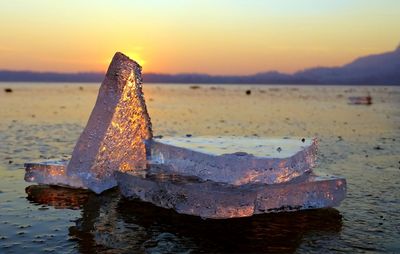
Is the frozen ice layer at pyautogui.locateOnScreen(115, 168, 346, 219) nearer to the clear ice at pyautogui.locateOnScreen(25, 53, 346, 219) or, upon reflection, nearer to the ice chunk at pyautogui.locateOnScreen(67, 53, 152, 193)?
the clear ice at pyautogui.locateOnScreen(25, 53, 346, 219)

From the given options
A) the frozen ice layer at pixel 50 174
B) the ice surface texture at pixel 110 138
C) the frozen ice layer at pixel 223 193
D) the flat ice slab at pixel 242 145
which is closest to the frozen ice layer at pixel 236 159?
the flat ice slab at pixel 242 145

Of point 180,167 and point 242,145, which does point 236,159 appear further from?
point 242,145

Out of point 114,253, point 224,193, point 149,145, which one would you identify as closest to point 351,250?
point 224,193

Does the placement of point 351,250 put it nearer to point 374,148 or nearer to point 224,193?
point 224,193

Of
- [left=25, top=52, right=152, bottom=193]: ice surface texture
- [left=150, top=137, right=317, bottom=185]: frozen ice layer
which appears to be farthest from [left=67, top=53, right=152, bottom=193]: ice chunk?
[left=150, top=137, right=317, bottom=185]: frozen ice layer

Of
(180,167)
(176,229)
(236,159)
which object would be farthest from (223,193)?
(180,167)

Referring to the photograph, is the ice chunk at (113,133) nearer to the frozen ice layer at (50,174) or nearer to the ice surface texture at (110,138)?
the ice surface texture at (110,138)

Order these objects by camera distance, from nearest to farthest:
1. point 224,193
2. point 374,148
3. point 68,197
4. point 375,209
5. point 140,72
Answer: point 224,193 < point 375,209 < point 68,197 < point 140,72 < point 374,148
